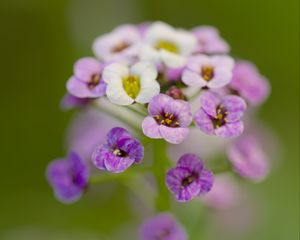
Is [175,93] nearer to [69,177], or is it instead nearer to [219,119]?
[219,119]

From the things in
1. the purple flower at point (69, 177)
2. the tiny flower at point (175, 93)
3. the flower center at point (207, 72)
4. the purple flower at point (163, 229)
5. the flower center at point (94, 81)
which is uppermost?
the flower center at point (207, 72)

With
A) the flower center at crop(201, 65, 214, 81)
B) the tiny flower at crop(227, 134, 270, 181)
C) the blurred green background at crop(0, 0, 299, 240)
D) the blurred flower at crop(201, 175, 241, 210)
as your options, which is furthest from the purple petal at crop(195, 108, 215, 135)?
the blurred green background at crop(0, 0, 299, 240)

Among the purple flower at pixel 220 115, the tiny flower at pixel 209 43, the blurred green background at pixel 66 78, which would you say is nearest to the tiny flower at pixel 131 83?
the purple flower at pixel 220 115

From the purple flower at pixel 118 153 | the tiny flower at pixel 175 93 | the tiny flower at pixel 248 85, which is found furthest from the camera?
the tiny flower at pixel 248 85

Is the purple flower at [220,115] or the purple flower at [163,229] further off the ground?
the purple flower at [220,115]

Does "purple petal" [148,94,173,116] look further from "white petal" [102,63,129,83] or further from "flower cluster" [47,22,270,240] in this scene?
"white petal" [102,63,129,83]

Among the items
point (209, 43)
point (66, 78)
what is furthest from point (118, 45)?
point (66, 78)

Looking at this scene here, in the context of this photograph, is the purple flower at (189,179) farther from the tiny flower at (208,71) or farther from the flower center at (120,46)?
the flower center at (120,46)
